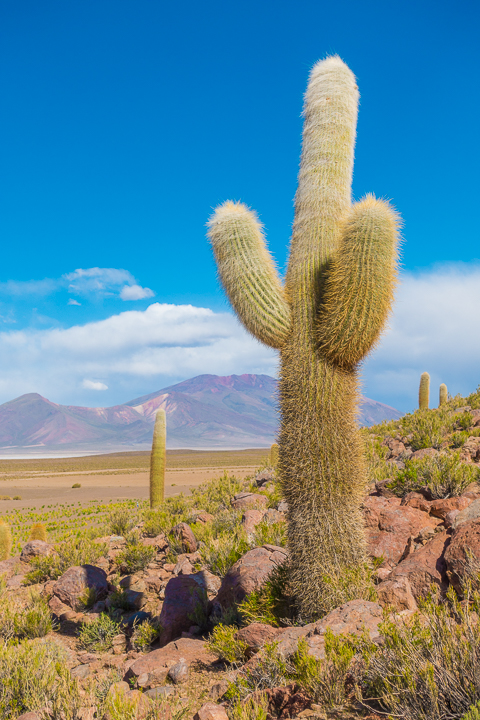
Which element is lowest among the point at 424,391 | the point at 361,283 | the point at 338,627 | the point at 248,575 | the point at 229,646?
the point at 229,646

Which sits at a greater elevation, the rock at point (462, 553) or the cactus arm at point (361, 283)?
the cactus arm at point (361, 283)

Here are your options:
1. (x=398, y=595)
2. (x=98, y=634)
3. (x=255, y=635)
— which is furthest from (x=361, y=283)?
(x=98, y=634)

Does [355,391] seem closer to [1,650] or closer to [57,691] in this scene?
[57,691]

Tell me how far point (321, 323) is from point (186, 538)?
6460mm

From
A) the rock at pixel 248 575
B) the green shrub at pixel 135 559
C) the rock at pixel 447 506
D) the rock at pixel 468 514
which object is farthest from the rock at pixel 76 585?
the rock at pixel 468 514

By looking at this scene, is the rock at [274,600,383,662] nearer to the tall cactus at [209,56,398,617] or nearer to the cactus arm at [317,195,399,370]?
the tall cactus at [209,56,398,617]

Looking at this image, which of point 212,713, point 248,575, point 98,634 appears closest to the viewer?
point 212,713

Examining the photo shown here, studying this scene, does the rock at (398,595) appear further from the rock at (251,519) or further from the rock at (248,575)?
the rock at (251,519)

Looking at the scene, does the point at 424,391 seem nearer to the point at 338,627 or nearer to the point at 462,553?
the point at 462,553

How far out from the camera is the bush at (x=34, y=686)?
3770mm

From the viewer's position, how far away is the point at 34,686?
4.14 metres

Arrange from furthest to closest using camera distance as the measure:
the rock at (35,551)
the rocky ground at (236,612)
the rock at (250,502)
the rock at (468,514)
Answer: the rock at (250,502), the rock at (35,551), the rock at (468,514), the rocky ground at (236,612)

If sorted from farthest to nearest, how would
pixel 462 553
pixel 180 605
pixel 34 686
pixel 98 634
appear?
pixel 98 634 < pixel 180 605 < pixel 462 553 < pixel 34 686

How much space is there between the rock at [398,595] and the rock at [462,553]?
424 mm
